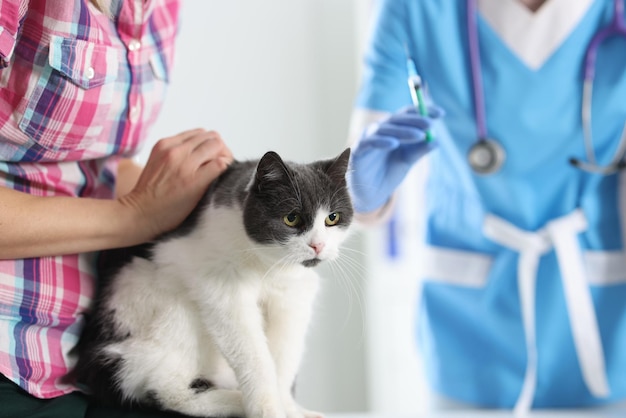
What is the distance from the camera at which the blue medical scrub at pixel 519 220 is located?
A: 1.11 metres

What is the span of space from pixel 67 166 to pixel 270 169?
226 millimetres

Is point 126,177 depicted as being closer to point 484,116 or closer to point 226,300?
point 226,300

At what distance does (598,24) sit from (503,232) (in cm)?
38

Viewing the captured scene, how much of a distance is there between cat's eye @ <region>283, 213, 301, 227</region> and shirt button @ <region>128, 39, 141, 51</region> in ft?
0.80

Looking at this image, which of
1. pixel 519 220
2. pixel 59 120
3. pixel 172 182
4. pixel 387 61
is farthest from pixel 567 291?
pixel 59 120

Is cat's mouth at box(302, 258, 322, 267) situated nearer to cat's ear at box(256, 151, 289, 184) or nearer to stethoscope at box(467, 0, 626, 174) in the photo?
cat's ear at box(256, 151, 289, 184)

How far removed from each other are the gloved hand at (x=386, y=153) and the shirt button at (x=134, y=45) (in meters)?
0.27

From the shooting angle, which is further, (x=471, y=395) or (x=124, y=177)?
(x=471, y=395)

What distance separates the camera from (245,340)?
0.65m

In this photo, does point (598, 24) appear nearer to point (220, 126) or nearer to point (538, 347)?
point (538, 347)

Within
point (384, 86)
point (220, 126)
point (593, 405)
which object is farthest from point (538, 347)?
point (220, 126)

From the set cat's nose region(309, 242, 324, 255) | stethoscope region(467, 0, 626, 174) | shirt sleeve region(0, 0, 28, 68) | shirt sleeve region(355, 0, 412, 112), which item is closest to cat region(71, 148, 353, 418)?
cat's nose region(309, 242, 324, 255)

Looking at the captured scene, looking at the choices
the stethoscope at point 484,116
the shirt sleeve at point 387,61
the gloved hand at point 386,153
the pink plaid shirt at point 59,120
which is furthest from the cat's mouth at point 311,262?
the stethoscope at point 484,116

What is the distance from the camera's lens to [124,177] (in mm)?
824
